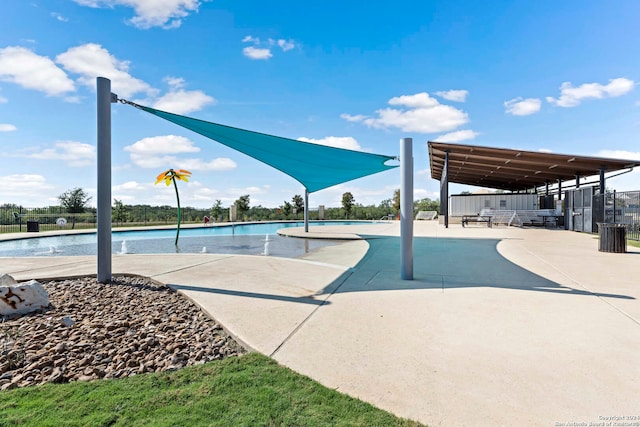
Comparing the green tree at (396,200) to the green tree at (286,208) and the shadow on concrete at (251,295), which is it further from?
the shadow on concrete at (251,295)

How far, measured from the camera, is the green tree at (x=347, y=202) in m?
27.8

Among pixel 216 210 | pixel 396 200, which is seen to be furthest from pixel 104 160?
pixel 396 200

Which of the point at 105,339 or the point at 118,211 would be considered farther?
the point at 118,211

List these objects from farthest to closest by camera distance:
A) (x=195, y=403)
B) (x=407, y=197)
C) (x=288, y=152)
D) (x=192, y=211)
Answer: (x=192, y=211) < (x=288, y=152) < (x=407, y=197) < (x=195, y=403)

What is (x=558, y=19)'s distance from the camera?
25.8 ft

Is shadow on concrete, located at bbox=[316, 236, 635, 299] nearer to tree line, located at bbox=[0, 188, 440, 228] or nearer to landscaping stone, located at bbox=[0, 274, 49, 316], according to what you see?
landscaping stone, located at bbox=[0, 274, 49, 316]

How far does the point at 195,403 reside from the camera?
1.60 m

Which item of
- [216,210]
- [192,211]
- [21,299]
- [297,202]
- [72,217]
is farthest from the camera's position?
[192,211]

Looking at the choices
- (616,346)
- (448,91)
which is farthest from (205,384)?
(448,91)

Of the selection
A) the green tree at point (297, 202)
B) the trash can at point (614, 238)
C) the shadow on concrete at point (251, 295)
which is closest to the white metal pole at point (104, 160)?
the shadow on concrete at point (251, 295)

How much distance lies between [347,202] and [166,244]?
1916 centimetres

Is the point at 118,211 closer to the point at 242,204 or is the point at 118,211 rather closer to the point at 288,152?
the point at 242,204

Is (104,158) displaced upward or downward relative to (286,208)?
upward

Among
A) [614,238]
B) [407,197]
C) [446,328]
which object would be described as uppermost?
[407,197]
